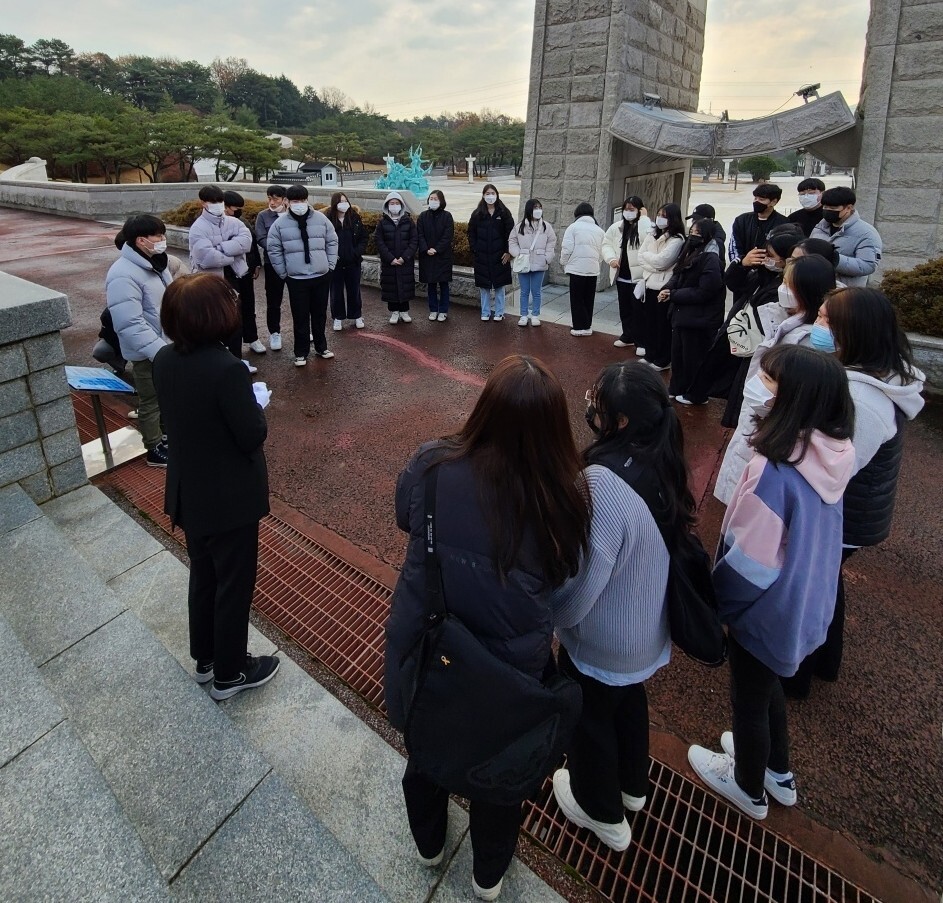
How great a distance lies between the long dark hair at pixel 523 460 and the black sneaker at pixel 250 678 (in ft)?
5.86

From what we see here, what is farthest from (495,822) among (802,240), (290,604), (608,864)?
(802,240)

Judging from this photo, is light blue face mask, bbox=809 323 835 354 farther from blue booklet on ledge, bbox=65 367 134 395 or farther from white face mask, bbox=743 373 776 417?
blue booklet on ledge, bbox=65 367 134 395

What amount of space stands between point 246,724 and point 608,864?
4.96 ft

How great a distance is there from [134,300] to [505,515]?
13.0 ft

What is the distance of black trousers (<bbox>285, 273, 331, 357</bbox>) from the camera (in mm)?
6898

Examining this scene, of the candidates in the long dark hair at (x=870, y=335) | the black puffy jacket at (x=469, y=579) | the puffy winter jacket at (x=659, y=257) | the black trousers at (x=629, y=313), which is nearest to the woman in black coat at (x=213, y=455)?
the black puffy jacket at (x=469, y=579)

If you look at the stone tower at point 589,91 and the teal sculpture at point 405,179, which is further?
the teal sculpture at point 405,179

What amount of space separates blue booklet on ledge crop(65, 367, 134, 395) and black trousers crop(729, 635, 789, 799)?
4212 mm

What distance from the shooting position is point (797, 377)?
6.15 ft

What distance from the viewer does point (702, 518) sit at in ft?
14.2

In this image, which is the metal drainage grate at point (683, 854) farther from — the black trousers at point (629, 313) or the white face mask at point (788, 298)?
the black trousers at point (629, 313)

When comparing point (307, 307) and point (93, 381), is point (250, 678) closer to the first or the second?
point (93, 381)

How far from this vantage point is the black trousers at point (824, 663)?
2.76 m

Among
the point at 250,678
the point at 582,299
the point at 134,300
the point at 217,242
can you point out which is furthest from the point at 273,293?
the point at 250,678
